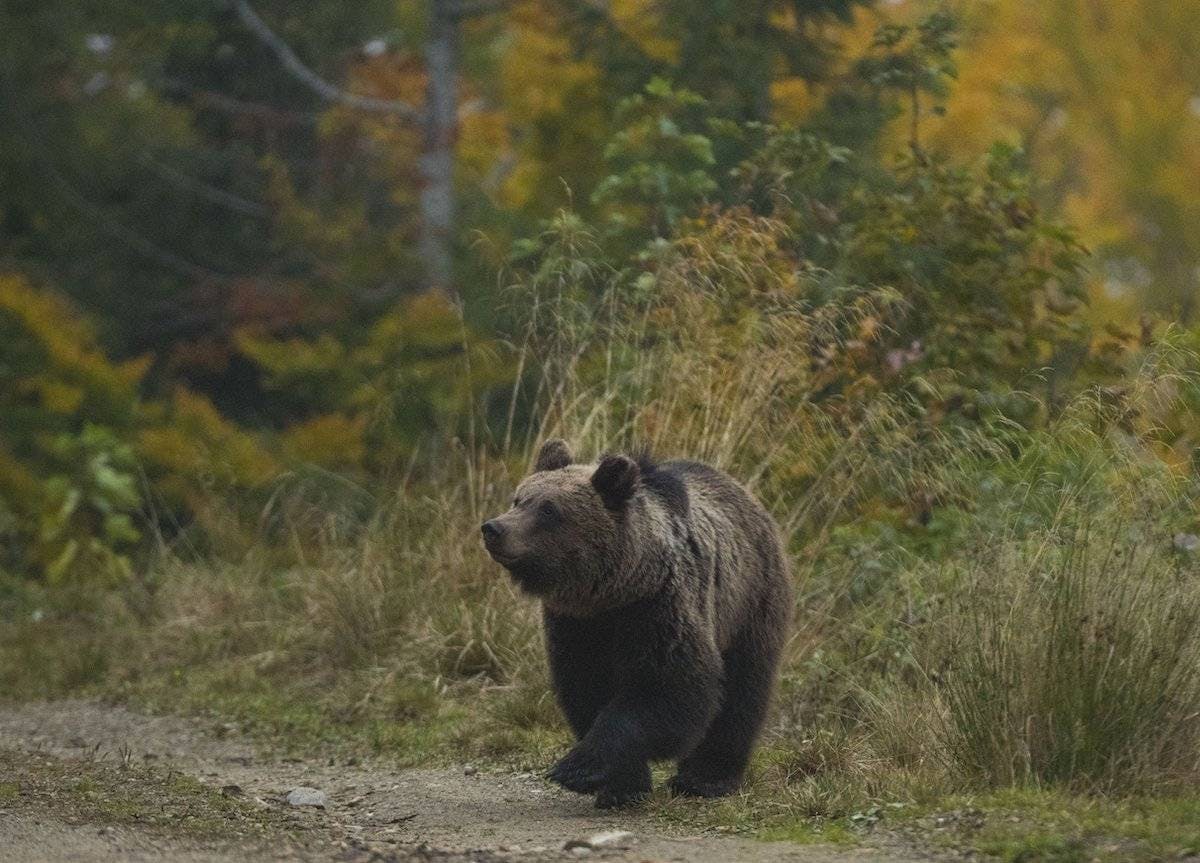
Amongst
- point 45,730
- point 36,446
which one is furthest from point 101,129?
point 45,730

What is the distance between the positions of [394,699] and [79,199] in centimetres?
1471

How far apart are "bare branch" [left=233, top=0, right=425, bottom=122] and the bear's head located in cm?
1564

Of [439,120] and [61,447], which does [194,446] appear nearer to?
[61,447]

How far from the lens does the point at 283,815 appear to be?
741 cm

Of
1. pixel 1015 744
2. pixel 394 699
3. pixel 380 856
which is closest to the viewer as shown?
pixel 380 856

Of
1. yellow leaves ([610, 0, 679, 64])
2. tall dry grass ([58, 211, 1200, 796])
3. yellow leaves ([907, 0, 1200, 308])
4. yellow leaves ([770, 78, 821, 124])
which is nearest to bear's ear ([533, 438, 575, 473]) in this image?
tall dry grass ([58, 211, 1200, 796])

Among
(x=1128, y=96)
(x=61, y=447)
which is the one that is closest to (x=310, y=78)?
(x=61, y=447)

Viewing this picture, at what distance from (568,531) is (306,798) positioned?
164 cm

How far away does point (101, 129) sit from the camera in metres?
25.2

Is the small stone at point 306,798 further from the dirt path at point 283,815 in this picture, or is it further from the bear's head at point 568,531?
the bear's head at point 568,531

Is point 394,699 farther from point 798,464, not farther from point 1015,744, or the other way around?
point 1015,744

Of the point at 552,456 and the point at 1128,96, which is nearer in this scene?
the point at 552,456

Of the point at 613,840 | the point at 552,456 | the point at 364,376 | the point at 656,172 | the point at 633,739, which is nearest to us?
the point at 613,840

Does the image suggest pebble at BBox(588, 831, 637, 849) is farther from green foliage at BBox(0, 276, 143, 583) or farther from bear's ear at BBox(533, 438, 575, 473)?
green foliage at BBox(0, 276, 143, 583)
